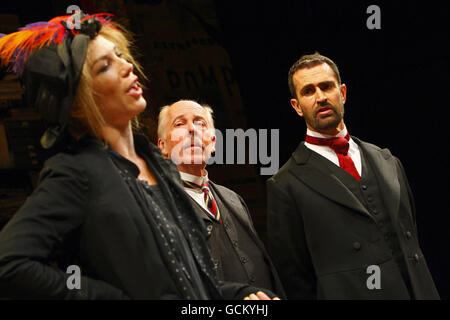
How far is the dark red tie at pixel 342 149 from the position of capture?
2170 mm

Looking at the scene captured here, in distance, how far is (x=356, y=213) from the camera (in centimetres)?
205

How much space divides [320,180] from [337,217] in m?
0.17

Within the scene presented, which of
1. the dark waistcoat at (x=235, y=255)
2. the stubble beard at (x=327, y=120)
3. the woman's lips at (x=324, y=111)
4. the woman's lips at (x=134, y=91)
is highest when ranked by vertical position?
the woman's lips at (x=324, y=111)

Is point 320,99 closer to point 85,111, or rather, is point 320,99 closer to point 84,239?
point 85,111

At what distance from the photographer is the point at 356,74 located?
3500 mm

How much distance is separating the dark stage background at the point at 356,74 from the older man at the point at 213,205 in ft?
2.98

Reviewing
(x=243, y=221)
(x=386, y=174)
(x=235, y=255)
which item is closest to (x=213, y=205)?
(x=243, y=221)

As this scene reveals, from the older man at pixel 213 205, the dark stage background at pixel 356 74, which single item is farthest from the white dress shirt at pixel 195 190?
the dark stage background at pixel 356 74

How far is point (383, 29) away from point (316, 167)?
1.69 metres

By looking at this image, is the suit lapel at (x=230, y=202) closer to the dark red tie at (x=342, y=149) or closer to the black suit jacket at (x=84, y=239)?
the dark red tie at (x=342, y=149)

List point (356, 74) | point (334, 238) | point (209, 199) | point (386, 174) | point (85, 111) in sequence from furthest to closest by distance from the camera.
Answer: point (356, 74) < point (209, 199) < point (386, 174) < point (334, 238) < point (85, 111)

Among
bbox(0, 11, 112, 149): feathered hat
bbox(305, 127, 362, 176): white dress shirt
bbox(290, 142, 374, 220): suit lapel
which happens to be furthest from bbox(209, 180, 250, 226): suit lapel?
bbox(0, 11, 112, 149): feathered hat
